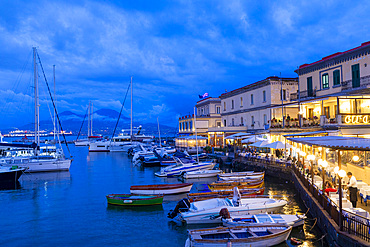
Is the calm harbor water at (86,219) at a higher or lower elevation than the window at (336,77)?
lower

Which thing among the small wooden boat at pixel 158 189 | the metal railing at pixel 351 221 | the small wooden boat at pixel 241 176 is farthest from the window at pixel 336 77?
the metal railing at pixel 351 221

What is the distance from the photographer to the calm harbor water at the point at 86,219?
55.3 ft

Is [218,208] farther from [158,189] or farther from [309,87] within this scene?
[309,87]

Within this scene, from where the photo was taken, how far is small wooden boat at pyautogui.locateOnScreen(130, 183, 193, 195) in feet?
85.5

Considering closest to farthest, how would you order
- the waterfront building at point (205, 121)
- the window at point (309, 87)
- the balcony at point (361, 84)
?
the balcony at point (361, 84) < the window at point (309, 87) < the waterfront building at point (205, 121)

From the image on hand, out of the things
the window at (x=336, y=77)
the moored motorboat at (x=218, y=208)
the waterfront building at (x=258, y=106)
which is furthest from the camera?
the waterfront building at (x=258, y=106)

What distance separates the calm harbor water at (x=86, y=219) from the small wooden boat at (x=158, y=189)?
0.63 meters

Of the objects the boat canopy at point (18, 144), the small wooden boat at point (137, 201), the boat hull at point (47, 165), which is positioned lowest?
the small wooden boat at point (137, 201)

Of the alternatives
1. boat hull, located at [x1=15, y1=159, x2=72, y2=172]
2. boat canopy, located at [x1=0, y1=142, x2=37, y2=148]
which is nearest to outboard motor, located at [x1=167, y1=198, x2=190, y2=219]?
boat hull, located at [x1=15, y1=159, x2=72, y2=172]

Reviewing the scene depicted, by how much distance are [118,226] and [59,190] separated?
1509 cm

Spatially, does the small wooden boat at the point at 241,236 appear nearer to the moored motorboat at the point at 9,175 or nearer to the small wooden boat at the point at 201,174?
the small wooden boat at the point at 201,174

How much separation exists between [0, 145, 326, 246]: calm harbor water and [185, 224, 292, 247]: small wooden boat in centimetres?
106

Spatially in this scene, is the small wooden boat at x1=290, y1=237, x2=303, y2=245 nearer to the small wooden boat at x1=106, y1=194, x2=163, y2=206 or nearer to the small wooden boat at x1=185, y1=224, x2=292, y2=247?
the small wooden boat at x1=185, y1=224, x2=292, y2=247

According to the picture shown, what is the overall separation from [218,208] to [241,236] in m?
4.07
